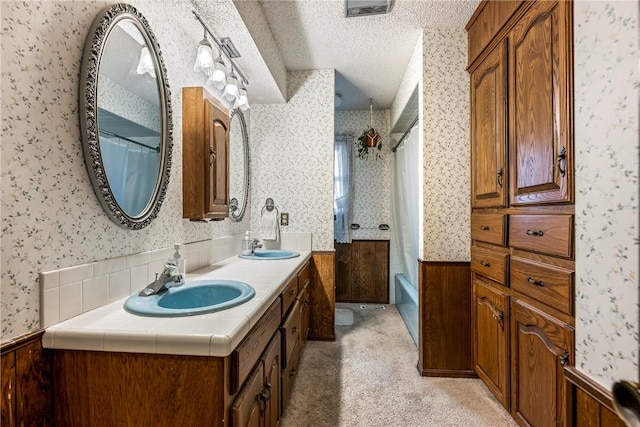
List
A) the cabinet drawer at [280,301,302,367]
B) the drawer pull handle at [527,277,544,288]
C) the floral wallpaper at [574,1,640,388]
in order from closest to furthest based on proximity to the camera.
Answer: the floral wallpaper at [574,1,640,388] → the drawer pull handle at [527,277,544,288] → the cabinet drawer at [280,301,302,367]

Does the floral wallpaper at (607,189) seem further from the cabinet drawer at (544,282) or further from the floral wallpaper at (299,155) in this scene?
the floral wallpaper at (299,155)

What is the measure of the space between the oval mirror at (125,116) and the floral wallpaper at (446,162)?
5.30ft

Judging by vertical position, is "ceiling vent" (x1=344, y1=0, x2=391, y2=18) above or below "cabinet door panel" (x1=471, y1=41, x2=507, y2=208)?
above

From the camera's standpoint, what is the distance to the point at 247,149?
2.62 metres

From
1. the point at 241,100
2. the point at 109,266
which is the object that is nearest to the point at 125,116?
the point at 109,266

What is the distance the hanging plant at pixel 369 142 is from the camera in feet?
11.5

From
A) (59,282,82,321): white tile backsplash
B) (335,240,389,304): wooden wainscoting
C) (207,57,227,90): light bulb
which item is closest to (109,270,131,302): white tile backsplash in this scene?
(59,282,82,321): white tile backsplash

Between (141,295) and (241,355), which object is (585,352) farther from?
(141,295)

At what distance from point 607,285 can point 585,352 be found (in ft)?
0.59

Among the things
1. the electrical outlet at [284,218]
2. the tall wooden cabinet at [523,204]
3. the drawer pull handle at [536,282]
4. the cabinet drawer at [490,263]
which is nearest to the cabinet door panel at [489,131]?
the tall wooden cabinet at [523,204]

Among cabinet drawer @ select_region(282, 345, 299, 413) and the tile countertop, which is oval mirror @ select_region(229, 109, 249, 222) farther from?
the tile countertop

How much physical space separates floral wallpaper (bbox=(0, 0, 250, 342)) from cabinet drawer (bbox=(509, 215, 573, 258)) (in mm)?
1695

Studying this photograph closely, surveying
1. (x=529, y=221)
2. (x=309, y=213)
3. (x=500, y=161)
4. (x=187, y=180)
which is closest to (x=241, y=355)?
(x=187, y=180)

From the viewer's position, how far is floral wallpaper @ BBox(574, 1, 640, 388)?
0.61 m
